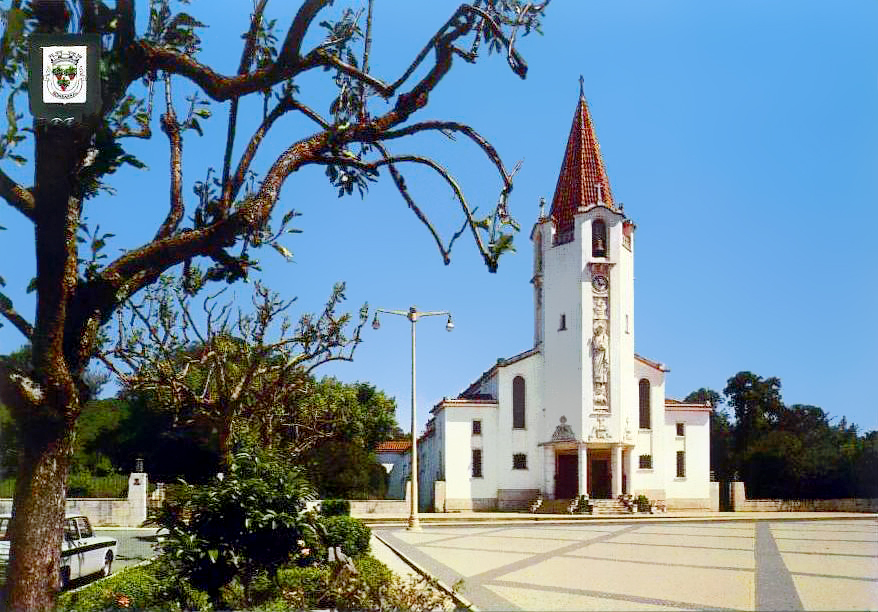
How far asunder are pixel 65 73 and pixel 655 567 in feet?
45.9

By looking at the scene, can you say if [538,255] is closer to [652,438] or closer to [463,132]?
[652,438]

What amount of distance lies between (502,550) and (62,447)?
50.5 ft

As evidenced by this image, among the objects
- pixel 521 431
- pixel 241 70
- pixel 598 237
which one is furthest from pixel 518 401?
pixel 241 70

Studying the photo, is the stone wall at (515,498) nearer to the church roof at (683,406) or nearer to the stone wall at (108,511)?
the church roof at (683,406)

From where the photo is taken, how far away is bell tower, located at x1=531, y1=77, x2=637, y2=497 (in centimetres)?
4469

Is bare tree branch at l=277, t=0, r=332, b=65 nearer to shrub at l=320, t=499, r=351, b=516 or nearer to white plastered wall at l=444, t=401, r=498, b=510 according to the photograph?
shrub at l=320, t=499, r=351, b=516

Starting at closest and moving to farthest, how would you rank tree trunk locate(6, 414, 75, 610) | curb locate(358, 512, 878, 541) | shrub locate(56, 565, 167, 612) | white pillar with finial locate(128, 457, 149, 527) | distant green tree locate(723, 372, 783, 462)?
1. tree trunk locate(6, 414, 75, 610)
2. shrub locate(56, 565, 167, 612)
3. white pillar with finial locate(128, 457, 149, 527)
4. curb locate(358, 512, 878, 541)
5. distant green tree locate(723, 372, 783, 462)

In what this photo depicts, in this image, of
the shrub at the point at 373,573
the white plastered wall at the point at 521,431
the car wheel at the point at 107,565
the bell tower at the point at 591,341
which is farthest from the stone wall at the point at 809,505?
the car wheel at the point at 107,565

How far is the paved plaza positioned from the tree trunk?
608cm

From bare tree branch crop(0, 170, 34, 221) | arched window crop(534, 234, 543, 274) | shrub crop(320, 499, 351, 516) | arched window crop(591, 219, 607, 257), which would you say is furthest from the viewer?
arched window crop(534, 234, 543, 274)

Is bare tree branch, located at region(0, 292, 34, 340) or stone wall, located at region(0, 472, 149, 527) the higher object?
bare tree branch, located at region(0, 292, 34, 340)

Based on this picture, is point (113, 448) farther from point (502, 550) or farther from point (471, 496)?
point (502, 550)

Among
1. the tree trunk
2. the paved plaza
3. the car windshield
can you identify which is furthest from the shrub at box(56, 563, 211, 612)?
the car windshield

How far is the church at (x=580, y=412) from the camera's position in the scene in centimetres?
4500
